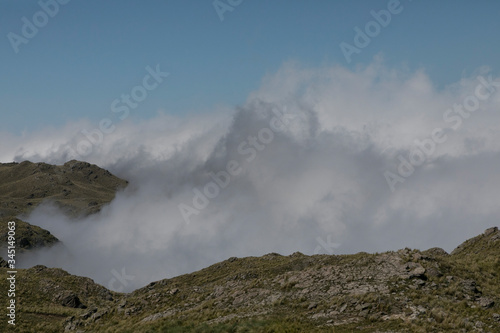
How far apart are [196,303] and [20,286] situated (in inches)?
1867

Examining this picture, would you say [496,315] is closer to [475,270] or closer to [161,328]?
[475,270]

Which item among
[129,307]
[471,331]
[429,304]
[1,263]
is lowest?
[471,331]

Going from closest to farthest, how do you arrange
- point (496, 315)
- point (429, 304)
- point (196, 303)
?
point (496, 315), point (429, 304), point (196, 303)

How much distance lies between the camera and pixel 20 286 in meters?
80.8

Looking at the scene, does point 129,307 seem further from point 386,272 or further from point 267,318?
point 386,272

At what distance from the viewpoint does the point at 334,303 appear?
4028 centimetres

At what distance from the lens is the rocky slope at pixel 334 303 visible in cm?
3556

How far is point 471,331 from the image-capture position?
107ft

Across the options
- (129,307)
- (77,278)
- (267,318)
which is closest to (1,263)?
(77,278)

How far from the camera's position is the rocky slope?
117 feet

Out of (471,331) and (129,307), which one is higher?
(129,307)

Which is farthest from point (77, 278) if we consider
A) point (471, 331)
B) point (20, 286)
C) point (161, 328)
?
point (471, 331)

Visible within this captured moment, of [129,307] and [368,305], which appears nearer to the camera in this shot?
[368,305]

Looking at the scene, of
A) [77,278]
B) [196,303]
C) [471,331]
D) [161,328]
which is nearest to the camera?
[471,331]
